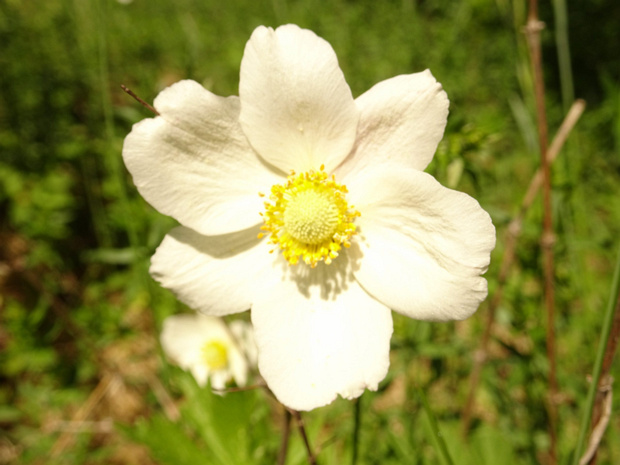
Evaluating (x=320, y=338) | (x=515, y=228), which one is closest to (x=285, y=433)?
(x=320, y=338)

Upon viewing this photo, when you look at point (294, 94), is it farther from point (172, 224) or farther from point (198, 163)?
point (172, 224)

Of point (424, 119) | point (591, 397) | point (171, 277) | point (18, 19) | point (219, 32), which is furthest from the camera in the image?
point (219, 32)

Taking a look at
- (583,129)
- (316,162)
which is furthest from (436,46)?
(316,162)

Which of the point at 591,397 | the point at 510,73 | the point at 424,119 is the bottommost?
the point at 510,73

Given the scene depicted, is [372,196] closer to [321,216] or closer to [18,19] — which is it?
[321,216]

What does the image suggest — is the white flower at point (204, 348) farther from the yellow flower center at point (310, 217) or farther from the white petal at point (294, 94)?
the white petal at point (294, 94)

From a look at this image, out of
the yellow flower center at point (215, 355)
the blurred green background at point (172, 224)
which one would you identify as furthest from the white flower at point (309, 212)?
the yellow flower center at point (215, 355)
